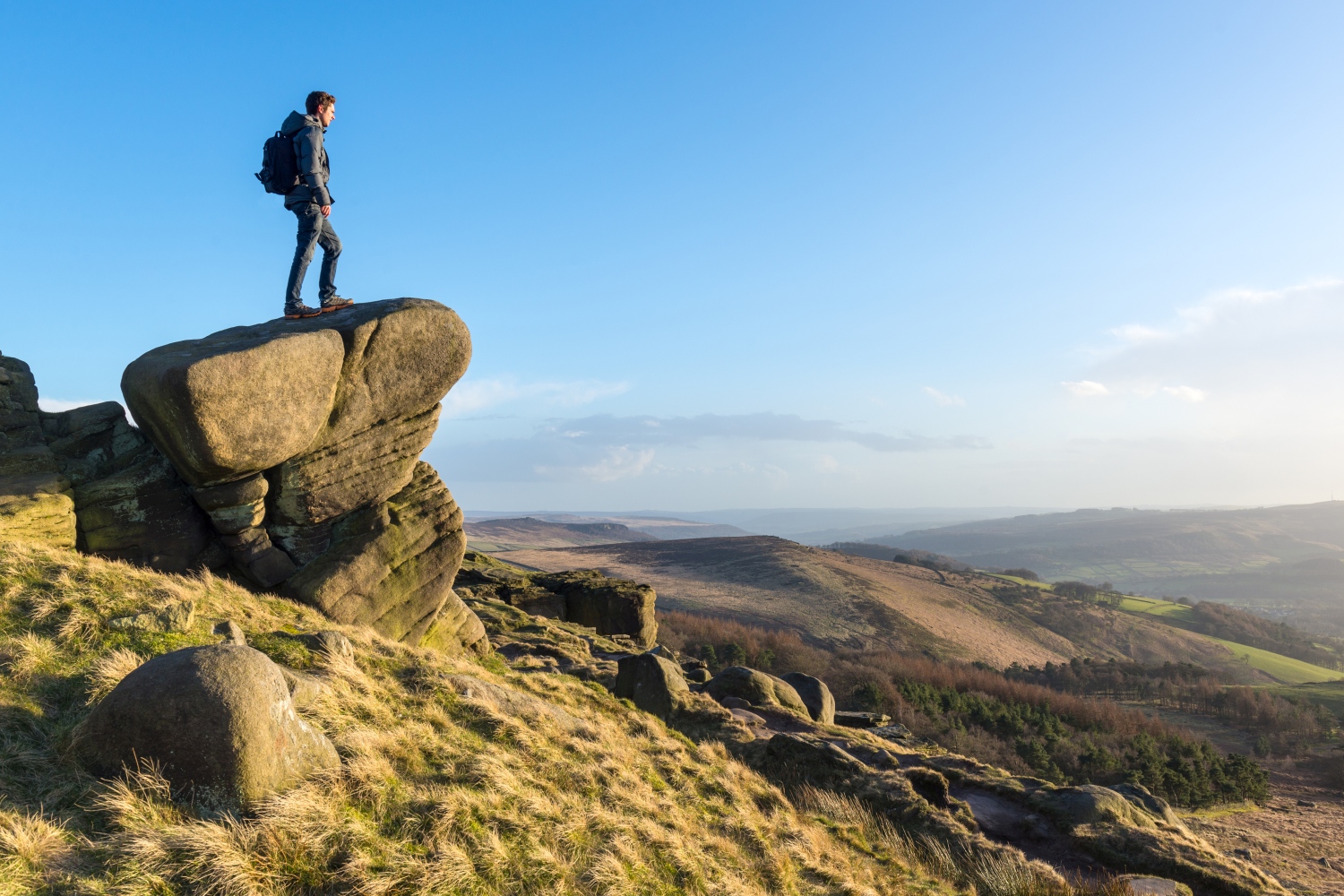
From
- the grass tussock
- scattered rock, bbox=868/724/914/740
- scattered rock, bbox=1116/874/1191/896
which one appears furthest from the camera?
scattered rock, bbox=868/724/914/740

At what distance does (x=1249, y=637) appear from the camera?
425 feet

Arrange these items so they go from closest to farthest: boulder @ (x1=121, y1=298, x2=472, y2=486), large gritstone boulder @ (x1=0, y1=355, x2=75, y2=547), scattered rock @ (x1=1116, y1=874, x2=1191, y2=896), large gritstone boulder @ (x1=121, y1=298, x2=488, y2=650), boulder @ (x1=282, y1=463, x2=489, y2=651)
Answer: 1. scattered rock @ (x1=1116, y1=874, x2=1191, y2=896)
2. large gritstone boulder @ (x1=0, y1=355, x2=75, y2=547)
3. boulder @ (x1=121, y1=298, x2=472, y2=486)
4. large gritstone boulder @ (x1=121, y1=298, x2=488, y2=650)
5. boulder @ (x1=282, y1=463, x2=489, y2=651)

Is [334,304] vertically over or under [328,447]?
over

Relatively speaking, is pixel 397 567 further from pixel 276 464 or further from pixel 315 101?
pixel 315 101

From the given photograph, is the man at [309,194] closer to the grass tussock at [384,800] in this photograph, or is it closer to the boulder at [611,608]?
the grass tussock at [384,800]

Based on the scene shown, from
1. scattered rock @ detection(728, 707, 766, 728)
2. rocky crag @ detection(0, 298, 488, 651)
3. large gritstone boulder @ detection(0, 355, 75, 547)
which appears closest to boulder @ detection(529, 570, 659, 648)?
scattered rock @ detection(728, 707, 766, 728)

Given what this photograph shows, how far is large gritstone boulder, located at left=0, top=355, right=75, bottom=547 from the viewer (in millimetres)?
14070

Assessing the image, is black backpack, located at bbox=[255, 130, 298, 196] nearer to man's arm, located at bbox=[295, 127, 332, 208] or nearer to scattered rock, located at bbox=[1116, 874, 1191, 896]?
man's arm, located at bbox=[295, 127, 332, 208]

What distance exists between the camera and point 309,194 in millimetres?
15883

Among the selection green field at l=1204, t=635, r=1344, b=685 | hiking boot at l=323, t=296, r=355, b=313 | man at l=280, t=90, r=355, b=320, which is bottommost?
green field at l=1204, t=635, r=1344, b=685

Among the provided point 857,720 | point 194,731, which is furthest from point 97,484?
point 857,720

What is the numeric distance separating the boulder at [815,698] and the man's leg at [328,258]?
24.1 meters

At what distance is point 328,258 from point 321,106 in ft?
12.8

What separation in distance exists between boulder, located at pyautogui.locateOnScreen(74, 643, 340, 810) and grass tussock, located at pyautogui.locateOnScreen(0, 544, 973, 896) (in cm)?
22
